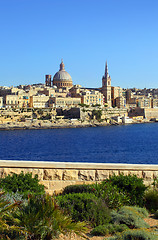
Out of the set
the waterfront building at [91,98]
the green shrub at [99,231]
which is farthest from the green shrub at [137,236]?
the waterfront building at [91,98]

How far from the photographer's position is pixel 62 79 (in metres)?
92.3

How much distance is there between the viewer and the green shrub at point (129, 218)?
13.1 feet

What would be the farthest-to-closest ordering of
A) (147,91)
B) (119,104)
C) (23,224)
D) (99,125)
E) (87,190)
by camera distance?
(147,91)
(119,104)
(99,125)
(87,190)
(23,224)

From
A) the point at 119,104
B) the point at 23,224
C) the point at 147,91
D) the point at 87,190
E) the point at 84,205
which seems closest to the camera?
the point at 23,224

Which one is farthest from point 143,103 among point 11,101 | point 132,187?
point 132,187

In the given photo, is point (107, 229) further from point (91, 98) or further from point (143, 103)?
point (143, 103)

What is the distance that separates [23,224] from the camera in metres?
3.42

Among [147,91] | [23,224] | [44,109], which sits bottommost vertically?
[23,224]

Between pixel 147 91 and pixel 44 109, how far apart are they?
55.2m

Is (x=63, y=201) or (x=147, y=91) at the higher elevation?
(x=147, y=91)

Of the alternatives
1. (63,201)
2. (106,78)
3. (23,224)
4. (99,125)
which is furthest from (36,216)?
(106,78)

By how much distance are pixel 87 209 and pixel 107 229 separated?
385 mm

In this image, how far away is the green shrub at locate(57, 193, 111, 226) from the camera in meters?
4.01

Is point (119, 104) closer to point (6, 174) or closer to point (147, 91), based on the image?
point (147, 91)
